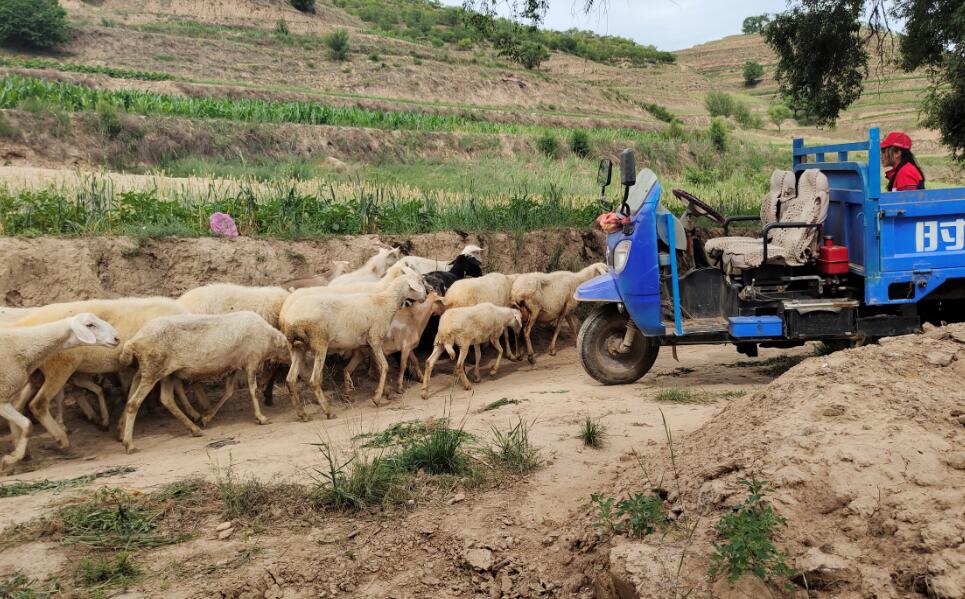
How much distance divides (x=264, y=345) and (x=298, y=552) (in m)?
4.25

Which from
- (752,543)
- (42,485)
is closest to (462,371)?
(42,485)

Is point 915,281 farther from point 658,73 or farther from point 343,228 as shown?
point 658,73

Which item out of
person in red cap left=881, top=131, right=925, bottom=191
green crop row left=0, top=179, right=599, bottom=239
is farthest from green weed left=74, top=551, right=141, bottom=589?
person in red cap left=881, top=131, right=925, bottom=191

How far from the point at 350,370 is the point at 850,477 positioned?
7.20 metres

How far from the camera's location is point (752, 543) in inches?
160

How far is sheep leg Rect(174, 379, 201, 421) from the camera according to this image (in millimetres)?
9094

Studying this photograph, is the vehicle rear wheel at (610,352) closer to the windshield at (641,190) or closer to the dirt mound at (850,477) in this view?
the windshield at (641,190)

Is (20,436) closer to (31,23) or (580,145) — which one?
(580,145)

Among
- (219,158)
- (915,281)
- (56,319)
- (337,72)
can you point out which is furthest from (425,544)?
(337,72)

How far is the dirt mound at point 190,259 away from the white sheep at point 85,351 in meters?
1.98

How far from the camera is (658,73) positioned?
283ft

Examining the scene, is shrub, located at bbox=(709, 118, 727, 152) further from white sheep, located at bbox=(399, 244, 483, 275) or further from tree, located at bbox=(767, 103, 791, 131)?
white sheep, located at bbox=(399, 244, 483, 275)

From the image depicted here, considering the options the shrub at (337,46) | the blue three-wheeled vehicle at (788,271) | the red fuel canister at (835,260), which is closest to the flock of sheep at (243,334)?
the blue three-wheeled vehicle at (788,271)

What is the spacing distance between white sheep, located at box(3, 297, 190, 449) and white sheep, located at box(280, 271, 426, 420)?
4.16 feet
